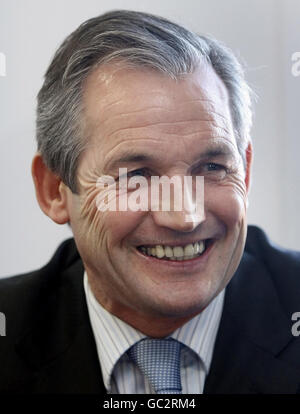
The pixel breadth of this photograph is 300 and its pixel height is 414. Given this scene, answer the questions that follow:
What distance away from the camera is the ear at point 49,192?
4.02ft

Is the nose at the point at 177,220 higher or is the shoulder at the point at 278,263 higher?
the nose at the point at 177,220

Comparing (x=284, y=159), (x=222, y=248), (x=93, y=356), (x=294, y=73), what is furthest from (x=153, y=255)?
(x=294, y=73)

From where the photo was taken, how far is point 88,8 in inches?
47.8

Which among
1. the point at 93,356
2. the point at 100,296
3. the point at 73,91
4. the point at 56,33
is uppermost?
the point at 56,33

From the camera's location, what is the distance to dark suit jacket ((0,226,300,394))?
1.16 meters

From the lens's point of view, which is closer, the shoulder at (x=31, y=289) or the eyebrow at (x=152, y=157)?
the eyebrow at (x=152, y=157)

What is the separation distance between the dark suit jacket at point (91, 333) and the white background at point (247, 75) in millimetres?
51

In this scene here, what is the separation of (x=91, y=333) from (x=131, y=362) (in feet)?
0.34

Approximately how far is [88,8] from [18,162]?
34 cm

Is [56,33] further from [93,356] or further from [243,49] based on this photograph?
[93,356]

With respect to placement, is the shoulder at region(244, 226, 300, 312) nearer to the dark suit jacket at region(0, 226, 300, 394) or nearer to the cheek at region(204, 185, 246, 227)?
the dark suit jacket at region(0, 226, 300, 394)

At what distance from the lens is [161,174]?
1063 millimetres

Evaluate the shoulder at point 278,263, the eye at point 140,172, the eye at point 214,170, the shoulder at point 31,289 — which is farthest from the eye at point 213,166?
the shoulder at point 31,289

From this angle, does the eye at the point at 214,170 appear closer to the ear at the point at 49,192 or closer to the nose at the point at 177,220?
the nose at the point at 177,220
